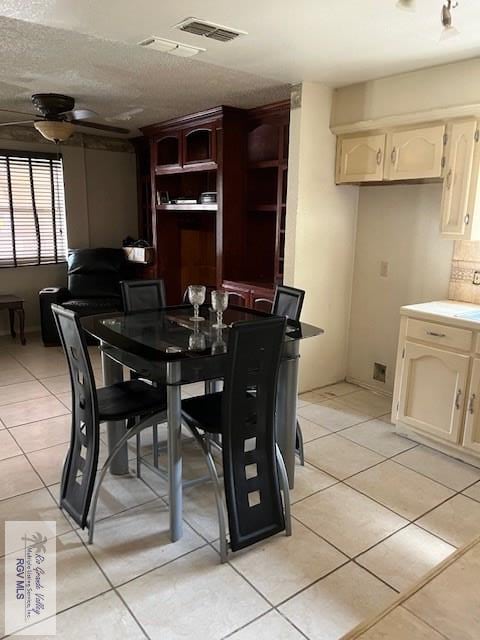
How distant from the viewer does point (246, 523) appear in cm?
207

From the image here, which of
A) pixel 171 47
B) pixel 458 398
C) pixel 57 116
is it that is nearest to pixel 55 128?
pixel 57 116

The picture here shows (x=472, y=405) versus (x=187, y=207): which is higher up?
(x=187, y=207)

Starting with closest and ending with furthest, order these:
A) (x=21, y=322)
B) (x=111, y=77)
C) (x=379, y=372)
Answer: (x=111, y=77) → (x=379, y=372) → (x=21, y=322)

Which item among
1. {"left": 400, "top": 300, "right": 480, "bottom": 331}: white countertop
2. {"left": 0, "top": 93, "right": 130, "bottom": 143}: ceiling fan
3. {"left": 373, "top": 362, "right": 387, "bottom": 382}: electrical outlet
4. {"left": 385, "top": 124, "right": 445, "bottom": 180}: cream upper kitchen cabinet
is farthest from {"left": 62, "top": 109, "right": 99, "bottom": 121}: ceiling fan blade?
{"left": 373, "top": 362, "right": 387, "bottom": 382}: electrical outlet

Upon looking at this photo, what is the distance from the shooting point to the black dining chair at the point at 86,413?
208 cm

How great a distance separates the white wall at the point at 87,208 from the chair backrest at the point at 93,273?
1.54 ft

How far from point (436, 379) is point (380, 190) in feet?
5.19

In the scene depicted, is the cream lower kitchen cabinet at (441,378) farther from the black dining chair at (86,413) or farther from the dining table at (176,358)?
the black dining chair at (86,413)

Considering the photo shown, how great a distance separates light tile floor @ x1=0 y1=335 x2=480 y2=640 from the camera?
1764 millimetres

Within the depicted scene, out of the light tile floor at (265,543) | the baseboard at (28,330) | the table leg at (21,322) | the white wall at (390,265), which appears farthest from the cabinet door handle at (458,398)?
the baseboard at (28,330)

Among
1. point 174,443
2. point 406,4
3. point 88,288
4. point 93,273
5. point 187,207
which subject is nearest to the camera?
point 406,4

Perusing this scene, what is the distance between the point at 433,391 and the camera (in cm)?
301

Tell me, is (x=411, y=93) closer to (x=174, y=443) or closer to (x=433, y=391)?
(x=433, y=391)

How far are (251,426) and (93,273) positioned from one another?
4.04 m
